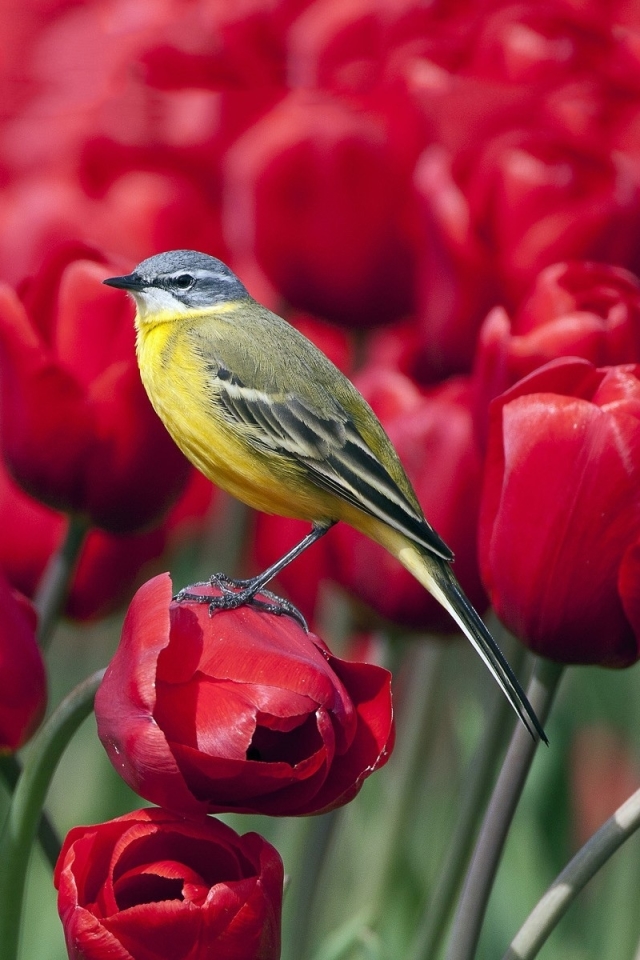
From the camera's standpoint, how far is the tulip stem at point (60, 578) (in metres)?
1.08

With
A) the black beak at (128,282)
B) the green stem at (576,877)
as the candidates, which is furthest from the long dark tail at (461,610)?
the black beak at (128,282)

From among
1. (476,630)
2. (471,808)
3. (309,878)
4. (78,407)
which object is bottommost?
(309,878)

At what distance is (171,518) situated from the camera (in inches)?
54.0

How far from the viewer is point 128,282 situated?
1325 millimetres

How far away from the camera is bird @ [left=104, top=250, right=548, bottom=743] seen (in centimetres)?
123

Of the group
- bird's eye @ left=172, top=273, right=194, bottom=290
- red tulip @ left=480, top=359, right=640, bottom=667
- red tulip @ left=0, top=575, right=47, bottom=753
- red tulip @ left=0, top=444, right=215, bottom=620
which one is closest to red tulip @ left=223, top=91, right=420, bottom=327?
bird's eye @ left=172, top=273, right=194, bottom=290

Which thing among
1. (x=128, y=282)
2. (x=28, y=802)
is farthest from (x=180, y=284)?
(x=28, y=802)

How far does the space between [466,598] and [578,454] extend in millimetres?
258

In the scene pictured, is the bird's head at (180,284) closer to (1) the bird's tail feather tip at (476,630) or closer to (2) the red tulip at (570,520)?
(1) the bird's tail feather tip at (476,630)

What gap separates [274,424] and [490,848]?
608 millimetres

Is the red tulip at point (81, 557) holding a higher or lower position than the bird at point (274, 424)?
lower

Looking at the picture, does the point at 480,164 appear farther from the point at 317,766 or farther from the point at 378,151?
the point at 317,766

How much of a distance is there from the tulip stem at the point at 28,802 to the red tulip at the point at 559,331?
1.32 ft

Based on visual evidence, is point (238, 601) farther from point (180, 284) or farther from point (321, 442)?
point (180, 284)
